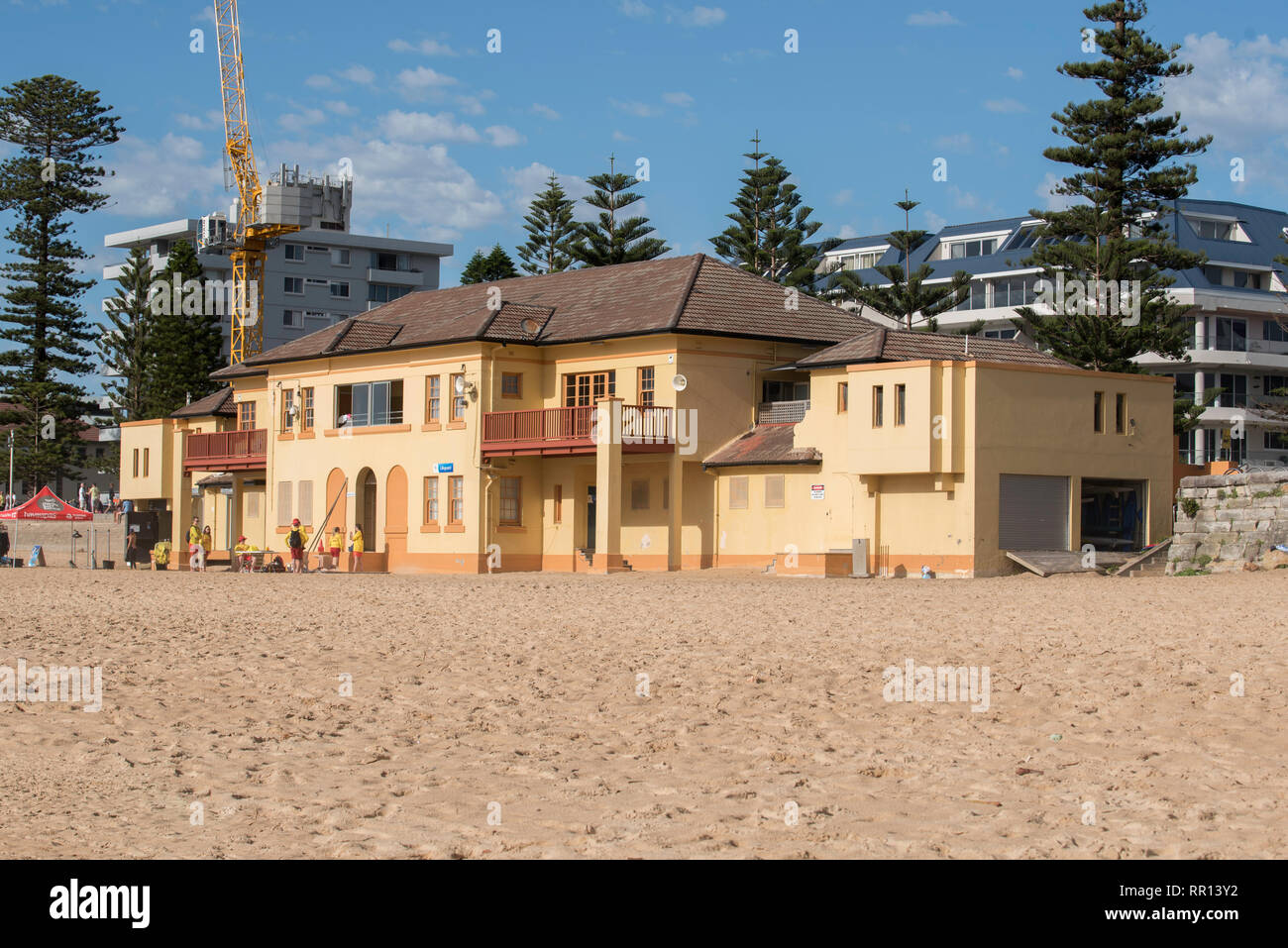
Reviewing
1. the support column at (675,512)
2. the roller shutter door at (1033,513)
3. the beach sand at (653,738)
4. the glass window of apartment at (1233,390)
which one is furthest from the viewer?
the glass window of apartment at (1233,390)

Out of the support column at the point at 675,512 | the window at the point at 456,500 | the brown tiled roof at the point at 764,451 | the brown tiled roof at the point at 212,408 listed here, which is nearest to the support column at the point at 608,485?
the support column at the point at 675,512

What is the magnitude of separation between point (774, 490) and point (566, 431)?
5.31 meters

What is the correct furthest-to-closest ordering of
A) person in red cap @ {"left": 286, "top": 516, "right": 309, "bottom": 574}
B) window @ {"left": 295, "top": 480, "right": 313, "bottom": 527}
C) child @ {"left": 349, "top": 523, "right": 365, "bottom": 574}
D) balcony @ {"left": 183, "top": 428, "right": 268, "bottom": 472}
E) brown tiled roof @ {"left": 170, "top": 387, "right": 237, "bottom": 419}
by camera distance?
1. brown tiled roof @ {"left": 170, "top": 387, "right": 237, "bottom": 419}
2. balcony @ {"left": 183, "top": 428, "right": 268, "bottom": 472}
3. window @ {"left": 295, "top": 480, "right": 313, "bottom": 527}
4. child @ {"left": 349, "top": 523, "right": 365, "bottom": 574}
5. person in red cap @ {"left": 286, "top": 516, "right": 309, "bottom": 574}

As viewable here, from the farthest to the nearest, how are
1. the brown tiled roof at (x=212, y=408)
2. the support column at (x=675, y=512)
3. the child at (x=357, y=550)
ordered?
the brown tiled roof at (x=212, y=408)
the child at (x=357, y=550)
the support column at (x=675, y=512)

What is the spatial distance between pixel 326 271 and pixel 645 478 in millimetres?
55592

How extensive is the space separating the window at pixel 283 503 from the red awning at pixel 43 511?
6.00m

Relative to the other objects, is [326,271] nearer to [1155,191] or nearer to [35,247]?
[35,247]

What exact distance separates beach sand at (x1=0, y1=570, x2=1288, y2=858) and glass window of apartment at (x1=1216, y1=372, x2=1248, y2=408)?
47.1 meters

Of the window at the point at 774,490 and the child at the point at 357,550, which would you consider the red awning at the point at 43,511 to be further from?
the window at the point at 774,490

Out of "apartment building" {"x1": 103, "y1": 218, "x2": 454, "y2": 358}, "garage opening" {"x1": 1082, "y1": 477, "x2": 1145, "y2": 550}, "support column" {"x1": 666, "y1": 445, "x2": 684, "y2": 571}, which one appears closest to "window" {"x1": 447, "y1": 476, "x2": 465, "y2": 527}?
"support column" {"x1": 666, "y1": 445, "x2": 684, "y2": 571}

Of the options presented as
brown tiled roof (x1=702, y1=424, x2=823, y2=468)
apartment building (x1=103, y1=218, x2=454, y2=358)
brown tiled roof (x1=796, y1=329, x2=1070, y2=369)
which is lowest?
brown tiled roof (x1=702, y1=424, x2=823, y2=468)

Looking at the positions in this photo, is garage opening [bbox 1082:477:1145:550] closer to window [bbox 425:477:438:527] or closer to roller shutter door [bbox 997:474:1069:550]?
roller shutter door [bbox 997:474:1069:550]

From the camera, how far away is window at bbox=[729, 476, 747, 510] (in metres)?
38.1

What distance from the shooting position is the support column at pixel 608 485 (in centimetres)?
3719
